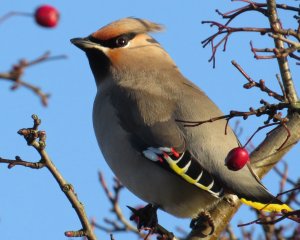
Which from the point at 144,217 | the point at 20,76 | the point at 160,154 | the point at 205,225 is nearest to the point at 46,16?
the point at 20,76

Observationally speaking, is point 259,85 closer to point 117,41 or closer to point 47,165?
point 47,165

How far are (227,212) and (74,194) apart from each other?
1.43 meters

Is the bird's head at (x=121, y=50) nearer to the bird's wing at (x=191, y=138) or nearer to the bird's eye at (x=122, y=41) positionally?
the bird's eye at (x=122, y=41)

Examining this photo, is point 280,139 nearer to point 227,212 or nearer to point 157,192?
point 227,212

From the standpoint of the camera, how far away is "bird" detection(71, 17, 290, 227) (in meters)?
4.01

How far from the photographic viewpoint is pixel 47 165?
2904mm

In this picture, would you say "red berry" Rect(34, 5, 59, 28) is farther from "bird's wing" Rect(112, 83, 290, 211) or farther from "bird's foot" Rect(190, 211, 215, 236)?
"bird's foot" Rect(190, 211, 215, 236)

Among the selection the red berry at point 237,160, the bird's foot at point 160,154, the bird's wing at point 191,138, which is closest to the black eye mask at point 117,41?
the bird's wing at point 191,138

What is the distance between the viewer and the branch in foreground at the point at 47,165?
A: 2.79 meters

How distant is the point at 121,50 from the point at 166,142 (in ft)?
4.42

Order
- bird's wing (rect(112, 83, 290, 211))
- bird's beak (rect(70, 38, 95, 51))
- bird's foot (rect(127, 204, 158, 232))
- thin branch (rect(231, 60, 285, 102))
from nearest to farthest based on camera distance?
thin branch (rect(231, 60, 285, 102)) → bird's wing (rect(112, 83, 290, 211)) → bird's foot (rect(127, 204, 158, 232)) → bird's beak (rect(70, 38, 95, 51))

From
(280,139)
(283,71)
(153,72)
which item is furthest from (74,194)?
(153,72)

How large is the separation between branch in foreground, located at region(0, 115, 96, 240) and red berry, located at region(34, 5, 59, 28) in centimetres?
55

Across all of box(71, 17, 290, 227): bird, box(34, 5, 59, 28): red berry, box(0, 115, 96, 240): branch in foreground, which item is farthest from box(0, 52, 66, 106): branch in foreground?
box(71, 17, 290, 227): bird
